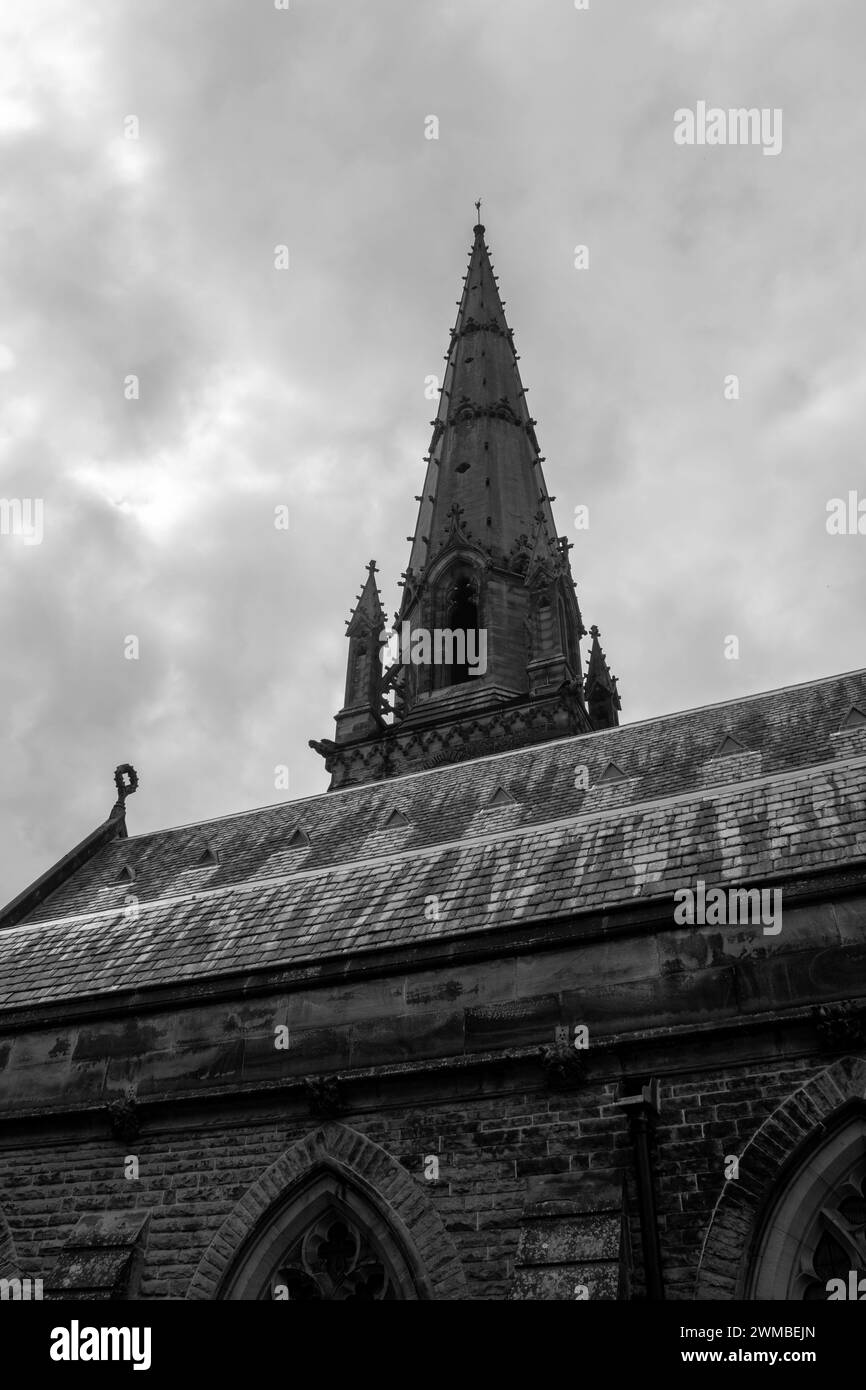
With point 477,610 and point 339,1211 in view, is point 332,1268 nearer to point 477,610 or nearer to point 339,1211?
point 339,1211

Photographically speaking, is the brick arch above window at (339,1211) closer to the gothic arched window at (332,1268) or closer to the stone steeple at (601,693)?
the gothic arched window at (332,1268)

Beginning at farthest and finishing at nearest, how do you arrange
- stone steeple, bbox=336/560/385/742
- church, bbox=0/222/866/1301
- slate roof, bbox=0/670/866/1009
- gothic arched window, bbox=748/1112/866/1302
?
stone steeple, bbox=336/560/385/742, slate roof, bbox=0/670/866/1009, church, bbox=0/222/866/1301, gothic arched window, bbox=748/1112/866/1302

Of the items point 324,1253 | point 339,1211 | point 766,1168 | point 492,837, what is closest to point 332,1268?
point 324,1253

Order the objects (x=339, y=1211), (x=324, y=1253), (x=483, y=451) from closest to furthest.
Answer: (x=324, y=1253) < (x=339, y=1211) < (x=483, y=451)

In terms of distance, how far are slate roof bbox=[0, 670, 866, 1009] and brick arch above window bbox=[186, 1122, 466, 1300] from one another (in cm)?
208

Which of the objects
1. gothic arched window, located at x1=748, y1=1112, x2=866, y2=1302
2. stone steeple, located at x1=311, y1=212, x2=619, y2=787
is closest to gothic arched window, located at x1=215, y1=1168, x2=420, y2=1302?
gothic arched window, located at x1=748, y1=1112, x2=866, y2=1302

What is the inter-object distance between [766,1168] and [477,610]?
22.2 m

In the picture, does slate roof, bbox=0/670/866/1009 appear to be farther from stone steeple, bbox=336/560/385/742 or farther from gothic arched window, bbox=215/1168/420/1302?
stone steeple, bbox=336/560/385/742

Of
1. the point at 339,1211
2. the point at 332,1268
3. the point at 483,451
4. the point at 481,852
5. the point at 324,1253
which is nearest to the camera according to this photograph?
the point at 332,1268

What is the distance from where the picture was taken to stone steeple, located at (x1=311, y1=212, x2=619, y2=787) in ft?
87.1

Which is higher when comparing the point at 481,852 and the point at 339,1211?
the point at 481,852

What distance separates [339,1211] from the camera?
1012cm

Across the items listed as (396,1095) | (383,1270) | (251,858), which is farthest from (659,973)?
(251,858)

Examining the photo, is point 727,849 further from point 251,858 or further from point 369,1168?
point 251,858
